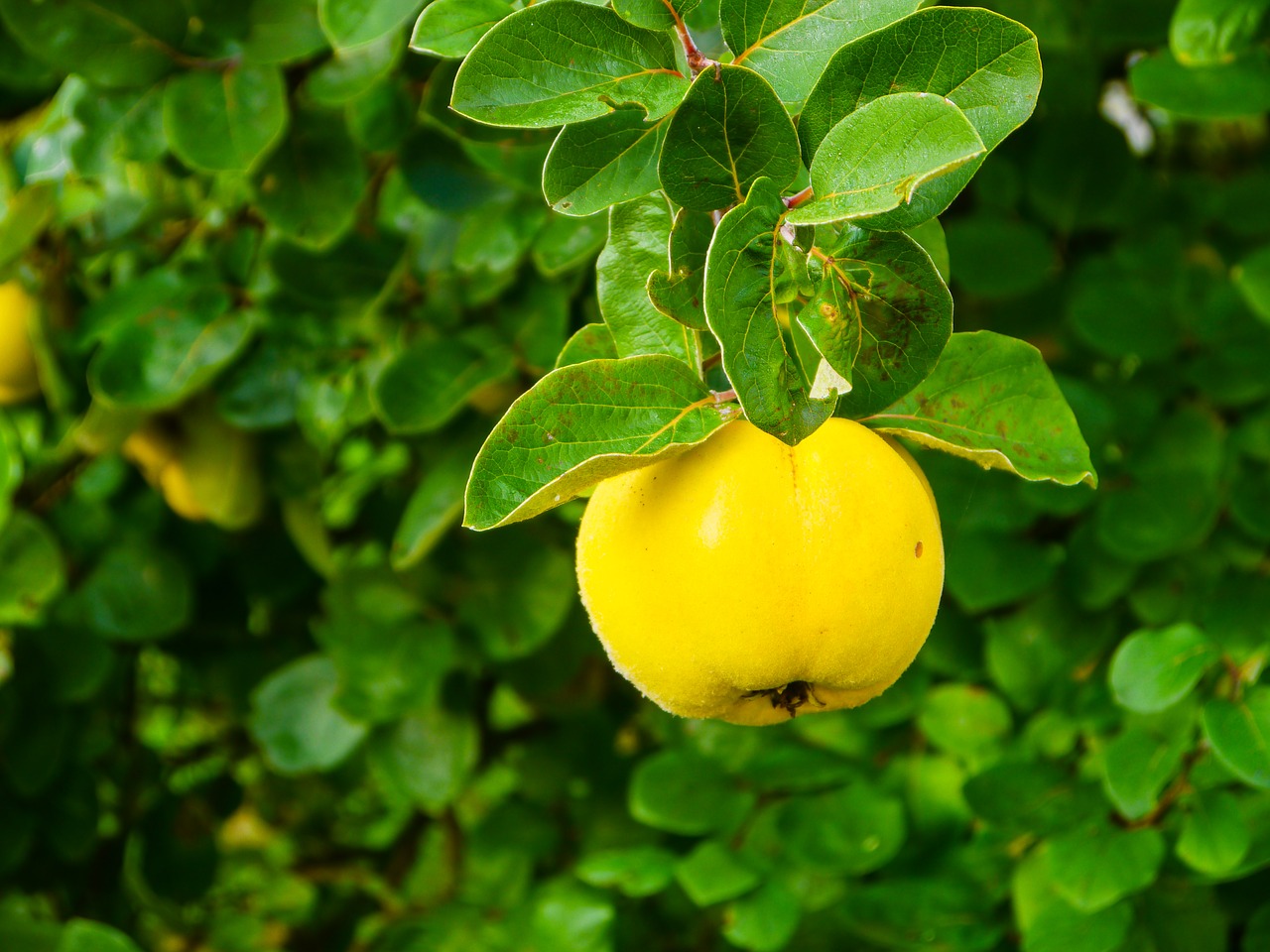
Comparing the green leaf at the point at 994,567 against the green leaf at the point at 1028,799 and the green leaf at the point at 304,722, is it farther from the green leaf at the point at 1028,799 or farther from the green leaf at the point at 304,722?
the green leaf at the point at 304,722

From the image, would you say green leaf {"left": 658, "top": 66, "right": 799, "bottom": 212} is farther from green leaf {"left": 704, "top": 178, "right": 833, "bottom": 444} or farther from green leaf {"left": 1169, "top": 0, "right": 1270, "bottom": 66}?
green leaf {"left": 1169, "top": 0, "right": 1270, "bottom": 66}

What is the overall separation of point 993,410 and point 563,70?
25 centimetres

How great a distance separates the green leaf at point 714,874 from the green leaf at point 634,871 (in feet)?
0.05

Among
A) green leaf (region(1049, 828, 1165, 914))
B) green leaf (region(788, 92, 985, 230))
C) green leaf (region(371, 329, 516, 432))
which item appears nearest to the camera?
green leaf (region(788, 92, 985, 230))

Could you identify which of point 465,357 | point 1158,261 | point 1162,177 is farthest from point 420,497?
point 1162,177

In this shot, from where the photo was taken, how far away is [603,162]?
540 millimetres

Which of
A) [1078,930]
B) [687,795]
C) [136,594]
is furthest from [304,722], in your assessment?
[1078,930]

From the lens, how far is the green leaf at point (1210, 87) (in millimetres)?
1013

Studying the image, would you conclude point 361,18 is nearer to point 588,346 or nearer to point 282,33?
point 282,33

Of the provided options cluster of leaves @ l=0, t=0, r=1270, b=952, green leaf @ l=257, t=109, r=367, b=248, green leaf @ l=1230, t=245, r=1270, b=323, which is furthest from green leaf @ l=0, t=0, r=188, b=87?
green leaf @ l=1230, t=245, r=1270, b=323

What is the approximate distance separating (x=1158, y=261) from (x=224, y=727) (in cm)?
163

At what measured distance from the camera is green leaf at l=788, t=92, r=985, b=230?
41cm

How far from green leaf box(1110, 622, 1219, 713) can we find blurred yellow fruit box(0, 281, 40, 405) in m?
1.14

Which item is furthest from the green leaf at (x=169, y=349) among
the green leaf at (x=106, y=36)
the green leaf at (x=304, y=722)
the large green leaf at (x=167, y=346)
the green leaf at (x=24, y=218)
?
the green leaf at (x=304, y=722)
